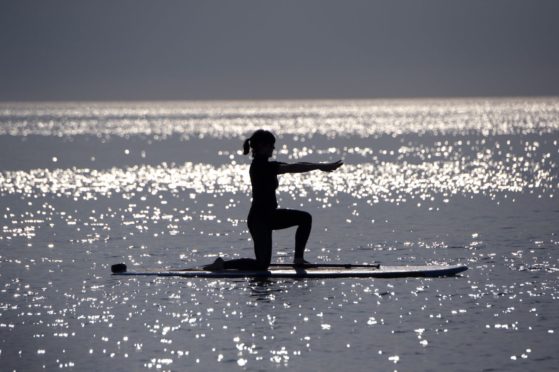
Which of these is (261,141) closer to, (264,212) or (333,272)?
(264,212)

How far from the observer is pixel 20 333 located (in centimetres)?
Result: 1850

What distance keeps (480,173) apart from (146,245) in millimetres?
36417

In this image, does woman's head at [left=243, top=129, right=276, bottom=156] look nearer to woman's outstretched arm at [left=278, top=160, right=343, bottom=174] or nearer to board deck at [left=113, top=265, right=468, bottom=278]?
woman's outstretched arm at [left=278, top=160, right=343, bottom=174]

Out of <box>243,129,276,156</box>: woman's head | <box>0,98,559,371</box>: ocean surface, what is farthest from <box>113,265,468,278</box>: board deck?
<box>243,129,276,156</box>: woman's head

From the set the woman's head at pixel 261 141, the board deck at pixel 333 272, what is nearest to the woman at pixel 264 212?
the woman's head at pixel 261 141

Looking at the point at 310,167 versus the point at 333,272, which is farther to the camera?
the point at 333,272

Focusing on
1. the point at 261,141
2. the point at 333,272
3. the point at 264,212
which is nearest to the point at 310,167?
the point at 261,141

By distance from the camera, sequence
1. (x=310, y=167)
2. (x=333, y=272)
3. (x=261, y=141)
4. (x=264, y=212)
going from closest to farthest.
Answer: (x=310, y=167) < (x=261, y=141) < (x=264, y=212) < (x=333, y=272)

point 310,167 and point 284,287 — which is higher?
point 310,167

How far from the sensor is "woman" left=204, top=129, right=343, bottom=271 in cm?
2220

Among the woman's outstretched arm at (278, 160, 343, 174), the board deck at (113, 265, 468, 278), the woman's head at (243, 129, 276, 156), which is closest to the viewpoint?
the woman's outstretched arm at (278, 160, 343, 174)

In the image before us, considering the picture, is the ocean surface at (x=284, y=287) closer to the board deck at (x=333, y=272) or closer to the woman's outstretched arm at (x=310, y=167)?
the board deck at (x=333, y=272)

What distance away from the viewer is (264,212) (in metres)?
22.6

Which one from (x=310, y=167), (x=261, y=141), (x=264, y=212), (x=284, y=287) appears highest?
(x=261, y=141)
